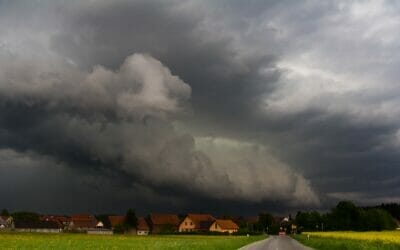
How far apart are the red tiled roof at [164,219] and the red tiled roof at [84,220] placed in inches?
859

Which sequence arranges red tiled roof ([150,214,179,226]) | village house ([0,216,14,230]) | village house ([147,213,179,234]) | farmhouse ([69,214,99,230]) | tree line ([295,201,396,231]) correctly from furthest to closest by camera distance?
farmhouse ([69,214,99,230]) < red tiled roof ([150,214,179,226]) < village house ([147,213,179,234]) < village house ([0,216,14,230]) < tree line ([295,201,396,231])

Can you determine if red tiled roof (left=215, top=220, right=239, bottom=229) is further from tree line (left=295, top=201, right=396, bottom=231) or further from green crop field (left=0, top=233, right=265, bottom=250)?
green crop field (left=0, top=233, right=265, bottom=250)

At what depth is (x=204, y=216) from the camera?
196 metres

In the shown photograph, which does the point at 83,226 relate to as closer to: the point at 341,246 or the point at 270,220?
the point at 270,220

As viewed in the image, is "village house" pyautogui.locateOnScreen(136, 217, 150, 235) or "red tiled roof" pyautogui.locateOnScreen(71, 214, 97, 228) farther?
"red tiled roof" pyautogui.locateOnScreen(71, 214, 97, 228)

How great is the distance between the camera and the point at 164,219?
185 meters

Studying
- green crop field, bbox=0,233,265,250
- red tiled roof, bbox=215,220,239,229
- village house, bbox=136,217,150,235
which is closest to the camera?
green crop field, bbox=0,233,265,250

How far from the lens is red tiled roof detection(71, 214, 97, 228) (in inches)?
7372

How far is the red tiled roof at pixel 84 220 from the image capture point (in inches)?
7372

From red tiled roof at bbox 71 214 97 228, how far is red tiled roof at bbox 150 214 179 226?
859 inches

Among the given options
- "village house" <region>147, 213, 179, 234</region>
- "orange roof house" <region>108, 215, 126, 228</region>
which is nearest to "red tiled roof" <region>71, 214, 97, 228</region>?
"orange roof house" <region>108, 215, 126, 228</region>

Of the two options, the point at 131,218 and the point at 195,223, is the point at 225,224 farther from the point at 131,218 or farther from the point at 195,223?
the point at 131,218

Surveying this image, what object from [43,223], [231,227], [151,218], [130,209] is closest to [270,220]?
[231,227]

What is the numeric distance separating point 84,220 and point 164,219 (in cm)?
2990
